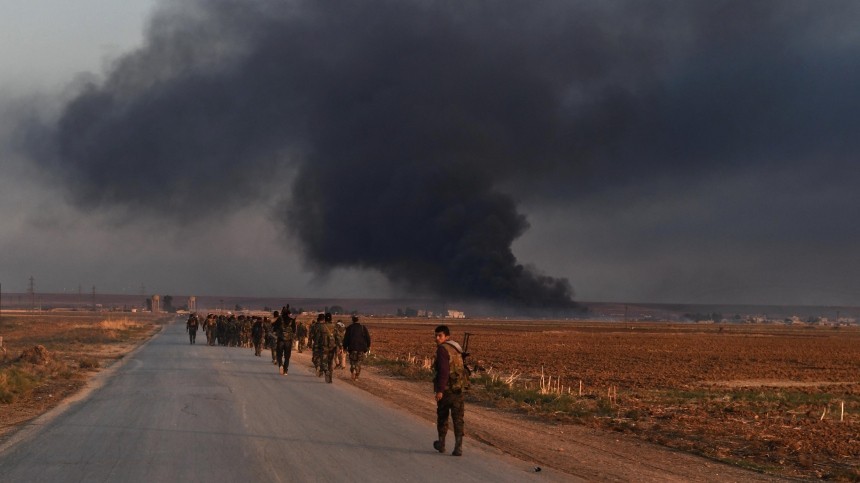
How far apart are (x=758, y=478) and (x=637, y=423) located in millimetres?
6383

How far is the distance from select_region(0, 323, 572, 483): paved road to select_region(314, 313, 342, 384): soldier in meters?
2.81

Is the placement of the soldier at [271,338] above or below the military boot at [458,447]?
above

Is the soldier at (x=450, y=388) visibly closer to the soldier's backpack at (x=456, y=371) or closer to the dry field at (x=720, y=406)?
the soldier's backpack at (x=456, y=371)

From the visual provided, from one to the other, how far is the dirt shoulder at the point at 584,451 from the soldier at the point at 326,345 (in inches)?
170

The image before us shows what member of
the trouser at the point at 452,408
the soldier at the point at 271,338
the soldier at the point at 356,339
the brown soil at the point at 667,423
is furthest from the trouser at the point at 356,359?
the trouser at the point at 452,408

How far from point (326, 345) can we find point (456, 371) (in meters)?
12.9

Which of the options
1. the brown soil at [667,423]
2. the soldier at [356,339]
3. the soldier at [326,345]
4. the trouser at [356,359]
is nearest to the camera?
the brown soil at [667,423]

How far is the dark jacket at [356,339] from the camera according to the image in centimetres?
2548

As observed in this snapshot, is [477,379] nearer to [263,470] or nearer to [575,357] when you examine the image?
[263,470]

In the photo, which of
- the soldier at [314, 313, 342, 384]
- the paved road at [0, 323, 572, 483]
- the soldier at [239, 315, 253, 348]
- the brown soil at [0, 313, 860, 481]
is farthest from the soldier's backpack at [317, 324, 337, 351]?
the soldier at [239, 315, 253, 348]

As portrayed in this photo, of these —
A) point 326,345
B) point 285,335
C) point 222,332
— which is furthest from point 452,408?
point 222,332

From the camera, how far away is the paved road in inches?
422

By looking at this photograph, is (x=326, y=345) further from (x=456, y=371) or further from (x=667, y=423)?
(x=456, y=371)

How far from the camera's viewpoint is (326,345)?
25328 millimetres
